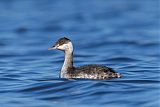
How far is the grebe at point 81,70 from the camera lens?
1866 centimetres

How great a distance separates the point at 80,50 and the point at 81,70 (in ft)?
32.4

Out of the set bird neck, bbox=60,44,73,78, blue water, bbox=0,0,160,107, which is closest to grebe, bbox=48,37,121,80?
bird neck, bbox=60,44,73,78

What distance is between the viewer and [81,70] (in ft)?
62.1

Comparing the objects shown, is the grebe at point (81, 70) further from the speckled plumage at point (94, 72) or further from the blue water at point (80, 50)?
the blue water at point (80, 50)

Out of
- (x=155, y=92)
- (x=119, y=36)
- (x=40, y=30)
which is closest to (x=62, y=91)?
(x=155, y=92)

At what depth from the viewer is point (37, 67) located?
23.2m

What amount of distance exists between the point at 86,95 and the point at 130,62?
22.1ft

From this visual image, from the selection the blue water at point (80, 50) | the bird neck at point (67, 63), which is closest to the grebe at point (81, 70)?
the bird neck at point (67, 63)

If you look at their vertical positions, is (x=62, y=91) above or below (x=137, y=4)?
below

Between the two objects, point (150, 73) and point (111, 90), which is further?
point (150, 73)

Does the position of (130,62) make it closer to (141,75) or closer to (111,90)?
(141,75)

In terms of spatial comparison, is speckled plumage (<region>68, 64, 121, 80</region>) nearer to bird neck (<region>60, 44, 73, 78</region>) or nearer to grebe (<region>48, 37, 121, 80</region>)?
grebe (<region>48, 37, 121, 80</region>)

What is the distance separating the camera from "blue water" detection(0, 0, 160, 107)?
57.7 ft

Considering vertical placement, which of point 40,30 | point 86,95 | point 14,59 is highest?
point 40,30
